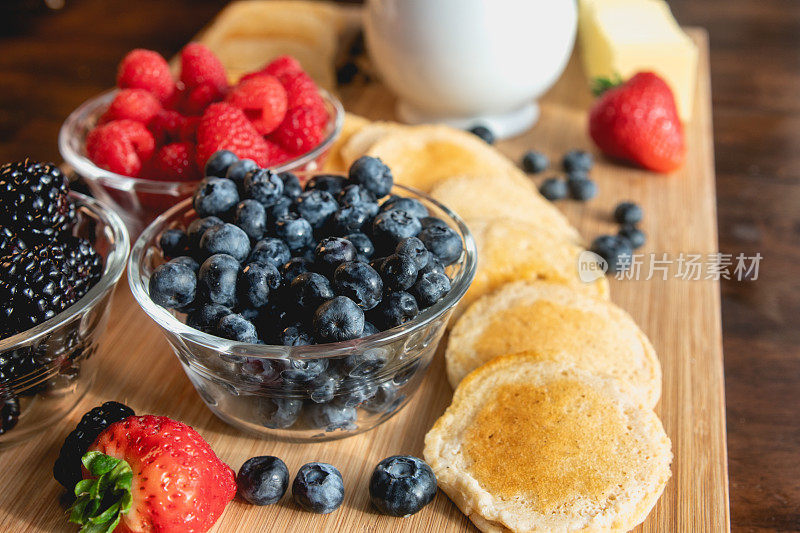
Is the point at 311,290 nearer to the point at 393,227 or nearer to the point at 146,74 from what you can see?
the point at 393,227

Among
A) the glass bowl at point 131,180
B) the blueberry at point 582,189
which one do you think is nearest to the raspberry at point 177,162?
the glass bowl at point 131,180

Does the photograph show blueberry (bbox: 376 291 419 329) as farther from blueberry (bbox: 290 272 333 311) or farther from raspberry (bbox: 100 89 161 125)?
raspberry (bbox: 100 89 161 125)

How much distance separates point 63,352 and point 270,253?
398mm

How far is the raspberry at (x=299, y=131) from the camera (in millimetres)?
1580

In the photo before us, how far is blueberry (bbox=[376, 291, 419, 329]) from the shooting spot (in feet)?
3.46

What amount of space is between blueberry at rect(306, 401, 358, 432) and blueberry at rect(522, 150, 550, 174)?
3.35 ft

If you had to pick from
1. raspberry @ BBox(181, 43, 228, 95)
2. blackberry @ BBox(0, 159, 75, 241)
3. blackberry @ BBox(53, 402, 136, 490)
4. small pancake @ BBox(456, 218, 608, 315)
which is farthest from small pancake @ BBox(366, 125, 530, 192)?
blackberry @ BBox(53, 402, 136, 490)

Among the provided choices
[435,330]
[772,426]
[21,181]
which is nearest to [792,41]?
[772,426]

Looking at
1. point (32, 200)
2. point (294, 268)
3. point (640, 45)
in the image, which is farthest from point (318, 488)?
point (640, 45)

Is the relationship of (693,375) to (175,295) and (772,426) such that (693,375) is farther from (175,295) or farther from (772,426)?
(175,295)

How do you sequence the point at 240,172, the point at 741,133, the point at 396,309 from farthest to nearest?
the point at 741,133, the point at 240,172, the point at 396,309

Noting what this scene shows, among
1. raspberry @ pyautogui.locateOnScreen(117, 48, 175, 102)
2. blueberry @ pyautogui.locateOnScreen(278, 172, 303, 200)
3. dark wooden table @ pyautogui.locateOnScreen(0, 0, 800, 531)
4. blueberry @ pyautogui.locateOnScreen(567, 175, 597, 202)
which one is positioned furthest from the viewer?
blueberry @ pyautogui.locateOnScreen(567, 175, 597, 202)

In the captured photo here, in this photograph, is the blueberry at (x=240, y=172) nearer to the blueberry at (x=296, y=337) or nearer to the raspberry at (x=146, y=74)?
the blueberry at (x=296, y=337)

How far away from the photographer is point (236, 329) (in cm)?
103
